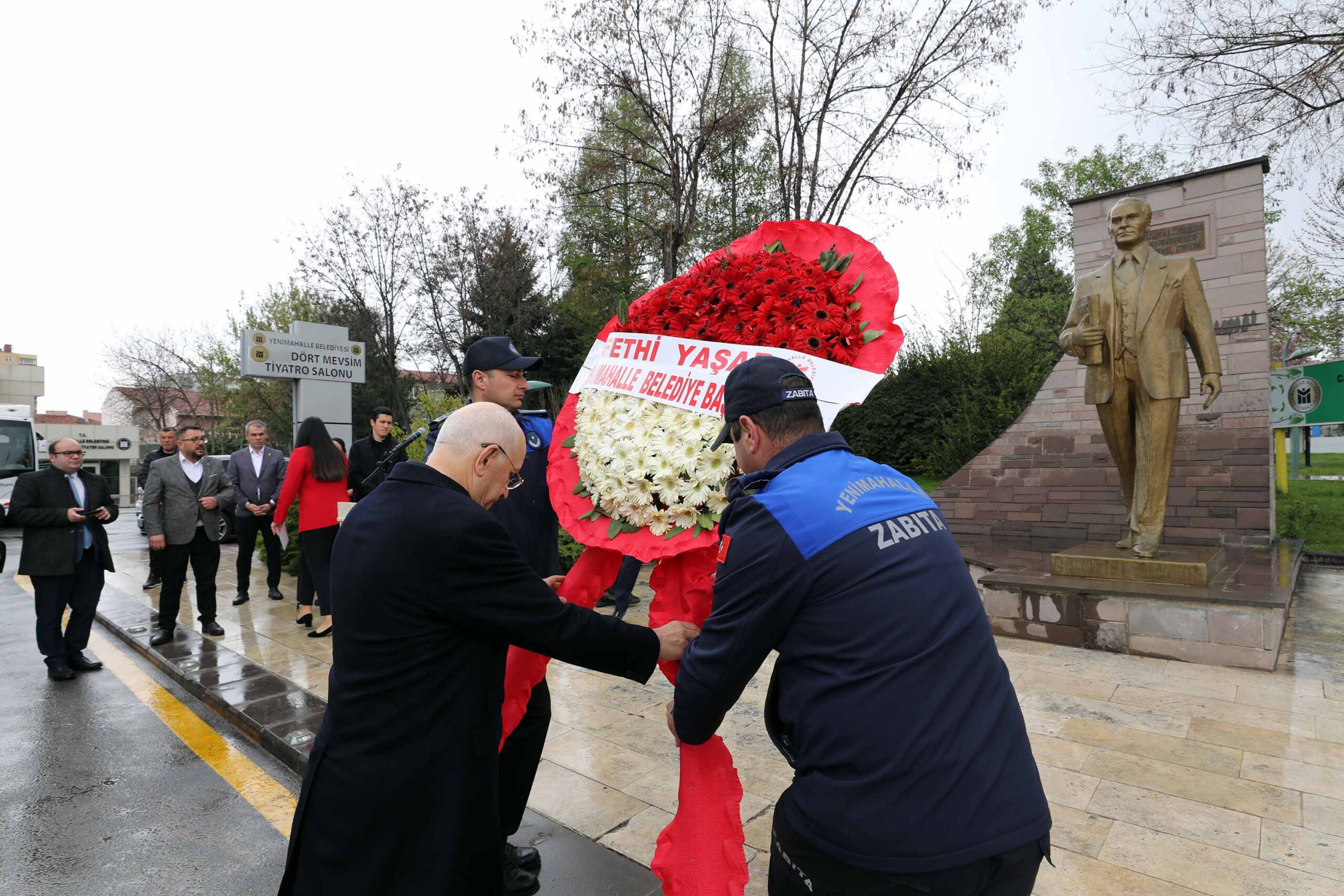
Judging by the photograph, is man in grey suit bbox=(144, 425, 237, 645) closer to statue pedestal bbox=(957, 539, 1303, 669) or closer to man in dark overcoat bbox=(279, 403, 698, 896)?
man in dark overcoat bbox=(279, 403, 698, 896)

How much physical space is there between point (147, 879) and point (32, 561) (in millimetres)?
3880

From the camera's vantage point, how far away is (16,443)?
55.7ft

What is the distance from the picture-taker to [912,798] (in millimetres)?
1314

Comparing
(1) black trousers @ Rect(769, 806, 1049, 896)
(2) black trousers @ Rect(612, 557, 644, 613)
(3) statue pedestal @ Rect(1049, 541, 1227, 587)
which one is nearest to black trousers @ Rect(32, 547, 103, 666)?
(2) black trousers @ Rect(612, 557, 644, 613)

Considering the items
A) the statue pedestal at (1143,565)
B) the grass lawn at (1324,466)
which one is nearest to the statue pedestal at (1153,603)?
the statue pedestal at (1143,565)

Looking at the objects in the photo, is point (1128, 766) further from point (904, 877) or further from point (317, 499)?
point (317, 499)

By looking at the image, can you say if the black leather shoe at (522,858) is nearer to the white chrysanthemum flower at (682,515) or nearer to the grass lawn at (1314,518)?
the white chrysanthemum flower at (682,515)

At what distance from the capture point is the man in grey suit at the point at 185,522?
6.30m

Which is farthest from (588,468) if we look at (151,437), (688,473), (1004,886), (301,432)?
(151,437)

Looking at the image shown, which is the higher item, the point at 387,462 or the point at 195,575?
the point at 387,462

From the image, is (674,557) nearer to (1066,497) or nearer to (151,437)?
(1066,497)

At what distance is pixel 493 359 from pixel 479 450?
1032 mm

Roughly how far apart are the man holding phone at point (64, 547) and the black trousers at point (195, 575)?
1.55 ft

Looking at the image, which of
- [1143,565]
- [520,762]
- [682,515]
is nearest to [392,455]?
[520,762]
